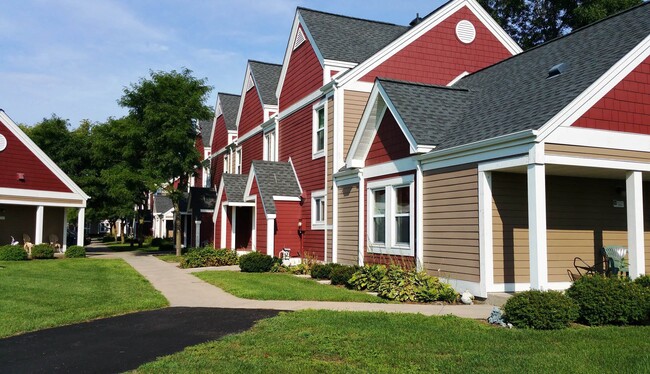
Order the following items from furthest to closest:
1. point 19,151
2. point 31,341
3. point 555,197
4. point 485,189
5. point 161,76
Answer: point 161,76
point 19,151
point 555,197
point 485,189
point 31,341

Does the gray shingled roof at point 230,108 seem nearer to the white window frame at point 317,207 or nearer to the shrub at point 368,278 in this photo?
the white window frame at point 317,207

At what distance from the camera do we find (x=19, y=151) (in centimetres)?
2733

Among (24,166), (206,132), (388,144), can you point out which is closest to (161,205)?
(206,132)

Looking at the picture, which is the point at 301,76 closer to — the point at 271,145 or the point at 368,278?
the point at 271,145

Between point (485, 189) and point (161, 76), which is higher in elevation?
point (161, 76)

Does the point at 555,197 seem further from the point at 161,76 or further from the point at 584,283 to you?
the point at 161,76

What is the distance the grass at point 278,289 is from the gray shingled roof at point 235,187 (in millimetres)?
6541

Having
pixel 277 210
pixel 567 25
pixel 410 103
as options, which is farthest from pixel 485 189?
pixel 567 25

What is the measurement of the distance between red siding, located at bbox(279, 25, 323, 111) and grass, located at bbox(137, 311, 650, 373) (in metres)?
13.1

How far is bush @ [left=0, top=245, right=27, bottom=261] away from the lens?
24703 mm

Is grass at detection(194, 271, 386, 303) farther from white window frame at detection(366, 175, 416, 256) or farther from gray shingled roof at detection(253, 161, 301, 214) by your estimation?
gray shingled roof at detection(253, 161, 301, 214)

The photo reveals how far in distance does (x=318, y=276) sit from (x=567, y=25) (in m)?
24.9

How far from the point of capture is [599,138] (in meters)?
10.7

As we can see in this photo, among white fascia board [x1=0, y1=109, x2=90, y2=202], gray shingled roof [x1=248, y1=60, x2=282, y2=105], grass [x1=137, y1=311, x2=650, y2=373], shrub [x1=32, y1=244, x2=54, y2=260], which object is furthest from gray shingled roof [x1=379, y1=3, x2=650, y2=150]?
white fascia board [x1=0, y1=109, x2=90, y2=202]
